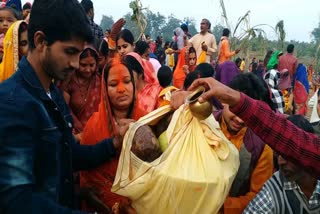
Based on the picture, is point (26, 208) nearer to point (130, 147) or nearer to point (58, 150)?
point (58, 150)

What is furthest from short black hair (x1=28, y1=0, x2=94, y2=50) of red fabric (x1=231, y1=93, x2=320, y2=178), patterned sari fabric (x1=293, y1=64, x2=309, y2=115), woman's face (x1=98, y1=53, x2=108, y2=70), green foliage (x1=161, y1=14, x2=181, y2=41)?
green foliage (x1=161, y1=14, x2=181, y2=41)

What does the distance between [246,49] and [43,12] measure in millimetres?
8885

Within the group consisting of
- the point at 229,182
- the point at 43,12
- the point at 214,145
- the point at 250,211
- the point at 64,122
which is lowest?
the point at 250,211

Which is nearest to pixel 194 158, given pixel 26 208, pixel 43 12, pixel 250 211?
pixel 250 211

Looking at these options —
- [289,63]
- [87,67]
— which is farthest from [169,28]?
[87,67]

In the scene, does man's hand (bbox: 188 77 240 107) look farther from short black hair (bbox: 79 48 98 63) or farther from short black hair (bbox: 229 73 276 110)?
short black hair (bbox: 79 48 98 63)

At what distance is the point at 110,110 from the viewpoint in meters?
2.85

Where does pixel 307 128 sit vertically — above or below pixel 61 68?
below

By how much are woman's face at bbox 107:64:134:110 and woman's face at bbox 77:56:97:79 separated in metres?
0.82

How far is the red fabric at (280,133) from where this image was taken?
185cm

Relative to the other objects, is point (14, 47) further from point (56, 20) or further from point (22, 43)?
point (56, 20)

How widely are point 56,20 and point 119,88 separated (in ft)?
4.11

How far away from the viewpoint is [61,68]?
5.54 ft

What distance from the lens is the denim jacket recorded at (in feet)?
4.73
